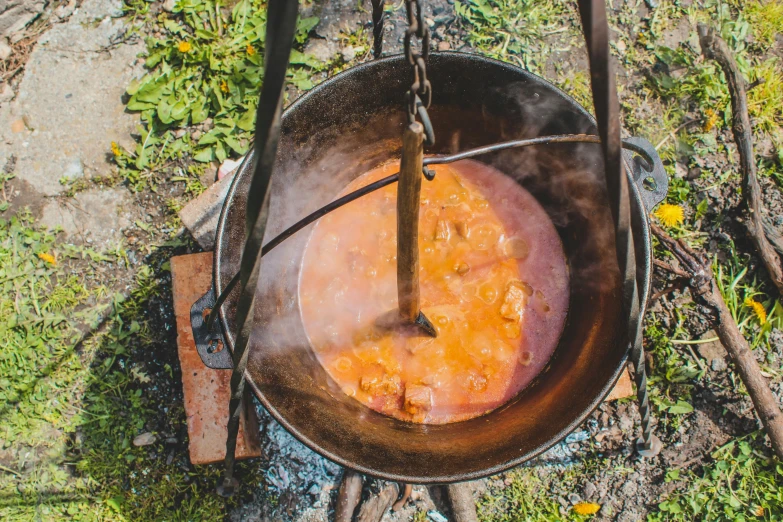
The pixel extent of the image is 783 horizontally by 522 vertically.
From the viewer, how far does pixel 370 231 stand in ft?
9.07

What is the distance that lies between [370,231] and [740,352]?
1.96 m

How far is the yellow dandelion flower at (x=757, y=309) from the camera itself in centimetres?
299

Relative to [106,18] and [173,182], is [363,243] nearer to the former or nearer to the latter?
[173,182]

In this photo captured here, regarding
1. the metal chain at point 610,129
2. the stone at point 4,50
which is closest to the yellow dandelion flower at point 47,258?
the stone at point 4,50

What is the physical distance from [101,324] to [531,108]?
2548mm

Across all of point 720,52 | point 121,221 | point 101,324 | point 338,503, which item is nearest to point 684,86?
point 720,52

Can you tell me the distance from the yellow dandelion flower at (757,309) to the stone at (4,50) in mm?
4631

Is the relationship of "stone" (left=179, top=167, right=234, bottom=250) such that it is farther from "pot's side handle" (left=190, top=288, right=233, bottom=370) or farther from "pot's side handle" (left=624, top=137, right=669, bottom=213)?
"pot's side handle" (left=624, top=137, right=669, bottom=213)

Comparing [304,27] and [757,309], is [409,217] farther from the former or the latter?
[757,309]

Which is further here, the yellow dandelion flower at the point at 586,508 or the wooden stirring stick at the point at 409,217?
the yellow dandelion flower at the point at 586,508

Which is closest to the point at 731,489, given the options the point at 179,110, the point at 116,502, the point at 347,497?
the point at 347,497

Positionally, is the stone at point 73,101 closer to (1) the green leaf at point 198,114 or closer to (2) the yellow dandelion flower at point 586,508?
(1) the green leaf at point 198,114

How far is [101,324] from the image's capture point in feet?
10.0

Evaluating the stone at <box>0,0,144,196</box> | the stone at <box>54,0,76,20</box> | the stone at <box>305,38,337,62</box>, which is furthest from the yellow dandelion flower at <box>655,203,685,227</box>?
the stone at <box>54,0,76,20</box>
